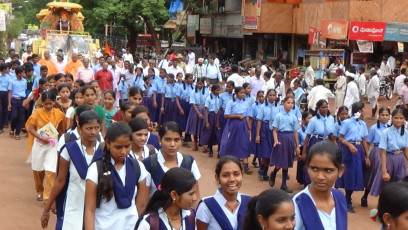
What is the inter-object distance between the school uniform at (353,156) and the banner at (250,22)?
2023cm

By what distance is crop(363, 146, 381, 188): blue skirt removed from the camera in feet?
28.8

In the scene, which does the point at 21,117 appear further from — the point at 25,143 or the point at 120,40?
the point at 120,40

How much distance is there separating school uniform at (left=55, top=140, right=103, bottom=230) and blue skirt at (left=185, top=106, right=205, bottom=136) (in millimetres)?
8099

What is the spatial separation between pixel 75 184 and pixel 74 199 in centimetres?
13

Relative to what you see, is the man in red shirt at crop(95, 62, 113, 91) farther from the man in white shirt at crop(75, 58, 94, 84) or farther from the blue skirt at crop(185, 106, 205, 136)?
the blue skirt at crop(185, 106, 205, 136)

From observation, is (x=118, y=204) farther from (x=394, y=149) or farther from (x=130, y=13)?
(x=130, y=13)

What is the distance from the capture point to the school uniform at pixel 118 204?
14.0 feet

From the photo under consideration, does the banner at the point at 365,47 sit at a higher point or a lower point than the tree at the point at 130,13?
lower

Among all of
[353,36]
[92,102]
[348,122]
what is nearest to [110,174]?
[92,102]

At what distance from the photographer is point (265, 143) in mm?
11000

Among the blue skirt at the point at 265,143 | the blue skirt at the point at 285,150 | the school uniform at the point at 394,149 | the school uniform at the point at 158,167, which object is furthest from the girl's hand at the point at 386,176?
the school uniform at the point at 158,167

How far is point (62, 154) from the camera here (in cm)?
511

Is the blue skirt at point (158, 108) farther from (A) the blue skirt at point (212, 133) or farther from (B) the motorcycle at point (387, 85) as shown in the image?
(B) the motorcycle at point (387, 85)

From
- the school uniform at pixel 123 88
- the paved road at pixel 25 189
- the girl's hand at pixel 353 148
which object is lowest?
the paved road at pixel 25 189
